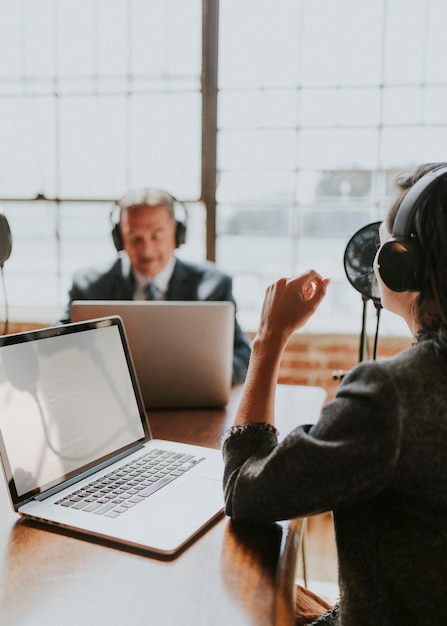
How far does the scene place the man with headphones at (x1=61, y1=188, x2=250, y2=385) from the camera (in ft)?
7.55

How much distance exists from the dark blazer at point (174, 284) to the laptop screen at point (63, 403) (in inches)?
45.1

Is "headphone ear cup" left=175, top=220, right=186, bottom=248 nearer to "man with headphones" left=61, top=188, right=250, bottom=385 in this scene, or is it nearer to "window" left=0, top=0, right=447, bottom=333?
"man with headphones" left=61, top=188, right=250, bottom=385

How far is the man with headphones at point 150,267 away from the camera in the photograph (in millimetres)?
2301

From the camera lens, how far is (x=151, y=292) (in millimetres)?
2406

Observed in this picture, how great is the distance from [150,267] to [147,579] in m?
1.76

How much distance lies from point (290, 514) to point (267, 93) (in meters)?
2.41

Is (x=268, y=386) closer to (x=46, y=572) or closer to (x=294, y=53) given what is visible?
(x=46, y=572)

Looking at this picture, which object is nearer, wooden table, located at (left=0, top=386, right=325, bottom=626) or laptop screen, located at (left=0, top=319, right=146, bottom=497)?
wooden table, located at (left=0, top=386, right=325, bottom=626)

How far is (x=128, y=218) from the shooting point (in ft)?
7.58

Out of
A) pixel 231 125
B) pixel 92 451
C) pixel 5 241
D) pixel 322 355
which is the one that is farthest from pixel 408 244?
pixel 231 125

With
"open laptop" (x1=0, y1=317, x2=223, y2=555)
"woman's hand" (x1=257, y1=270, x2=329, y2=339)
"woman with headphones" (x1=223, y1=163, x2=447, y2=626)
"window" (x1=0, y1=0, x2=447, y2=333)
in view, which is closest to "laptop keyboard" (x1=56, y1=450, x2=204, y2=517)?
"open laptop" (x1=0, y1=317, x2=223, y2=555)

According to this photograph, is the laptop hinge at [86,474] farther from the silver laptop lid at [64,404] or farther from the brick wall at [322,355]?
the brick wall at [322,355]

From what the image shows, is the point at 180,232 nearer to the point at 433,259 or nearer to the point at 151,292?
the point at 151,292

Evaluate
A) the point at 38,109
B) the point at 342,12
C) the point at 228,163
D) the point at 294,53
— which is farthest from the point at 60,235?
the point at 342,12
